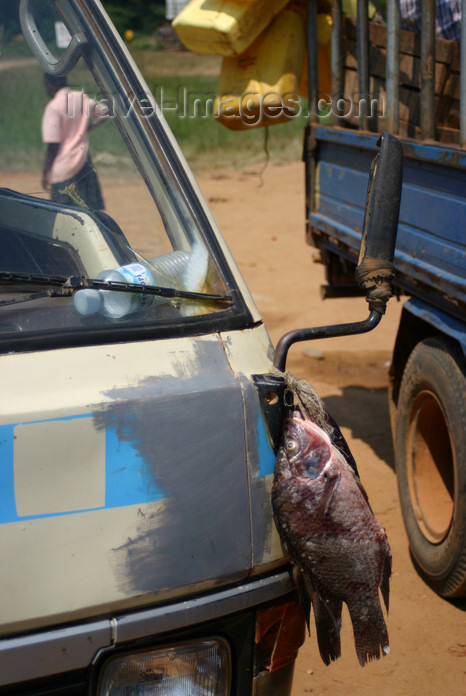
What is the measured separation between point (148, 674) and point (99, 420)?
478mm

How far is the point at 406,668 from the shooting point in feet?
9.13

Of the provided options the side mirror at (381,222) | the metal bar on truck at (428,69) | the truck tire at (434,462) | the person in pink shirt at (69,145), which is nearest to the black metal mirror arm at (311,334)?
the side mirror at (381,222)

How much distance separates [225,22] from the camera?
12.6ft

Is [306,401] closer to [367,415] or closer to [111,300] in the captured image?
[111,300]

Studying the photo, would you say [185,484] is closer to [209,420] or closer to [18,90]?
[209,420]

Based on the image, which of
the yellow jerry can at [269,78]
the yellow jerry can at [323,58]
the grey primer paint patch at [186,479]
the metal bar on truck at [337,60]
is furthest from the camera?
the yellow jerry can at [323,58]

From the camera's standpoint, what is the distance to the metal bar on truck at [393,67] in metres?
3.13

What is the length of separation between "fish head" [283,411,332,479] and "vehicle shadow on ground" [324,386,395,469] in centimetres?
293

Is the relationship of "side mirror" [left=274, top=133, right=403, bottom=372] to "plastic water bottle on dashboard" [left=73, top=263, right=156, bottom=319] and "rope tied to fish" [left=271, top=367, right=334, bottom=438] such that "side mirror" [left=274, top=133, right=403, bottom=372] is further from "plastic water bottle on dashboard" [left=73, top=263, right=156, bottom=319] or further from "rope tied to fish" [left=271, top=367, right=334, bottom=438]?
"plastic water bottle on dashboard" [left=73, top=263, right=156, bottom=319]

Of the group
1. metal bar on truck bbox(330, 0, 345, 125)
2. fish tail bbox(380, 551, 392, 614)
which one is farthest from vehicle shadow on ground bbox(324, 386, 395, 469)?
fish tail bbox(380, 551, 392, 614)

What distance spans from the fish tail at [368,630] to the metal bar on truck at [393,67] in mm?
2425

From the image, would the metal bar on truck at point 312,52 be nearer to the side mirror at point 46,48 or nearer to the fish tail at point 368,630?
the side mirror at point 46,48

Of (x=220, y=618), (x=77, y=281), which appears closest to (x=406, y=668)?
(x=220, y=618)

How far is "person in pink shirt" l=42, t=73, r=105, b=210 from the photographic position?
72.7 inches
